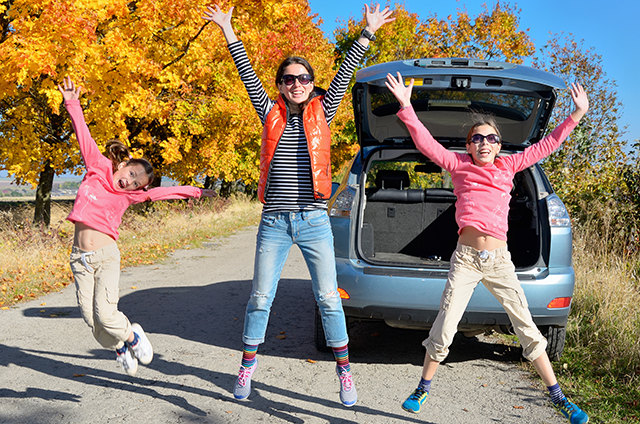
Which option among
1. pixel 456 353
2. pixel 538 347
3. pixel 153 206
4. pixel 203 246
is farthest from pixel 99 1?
pixel 153 206

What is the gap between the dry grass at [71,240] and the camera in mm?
6770

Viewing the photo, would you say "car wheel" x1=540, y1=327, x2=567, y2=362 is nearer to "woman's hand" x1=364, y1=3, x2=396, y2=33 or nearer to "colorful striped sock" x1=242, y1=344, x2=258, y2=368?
"colorful striped sock" x1=242, y1=344, x2=258, y2=368

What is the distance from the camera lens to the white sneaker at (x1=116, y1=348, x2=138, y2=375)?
341cm

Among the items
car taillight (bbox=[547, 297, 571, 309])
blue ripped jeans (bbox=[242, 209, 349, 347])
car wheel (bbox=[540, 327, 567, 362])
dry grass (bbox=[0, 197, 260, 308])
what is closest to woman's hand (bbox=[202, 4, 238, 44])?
blue ripped jeans (bbox=[242, 209, 349, 347])

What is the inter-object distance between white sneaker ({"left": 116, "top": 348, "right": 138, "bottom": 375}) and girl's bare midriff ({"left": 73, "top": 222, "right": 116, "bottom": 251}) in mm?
714

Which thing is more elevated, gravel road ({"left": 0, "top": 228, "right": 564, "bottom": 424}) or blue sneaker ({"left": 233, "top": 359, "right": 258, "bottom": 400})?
blue sneaker ({"left": 233, "top": 359, "right": 258, "bottom": 400})

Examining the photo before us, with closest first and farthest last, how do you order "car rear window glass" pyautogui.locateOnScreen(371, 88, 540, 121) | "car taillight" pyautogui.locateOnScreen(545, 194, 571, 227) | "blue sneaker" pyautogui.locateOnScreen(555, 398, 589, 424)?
"blue sneaker" pyautogui.locateOnScreen(555, 398, 589, 424), "car taillight" pyautogui.locateOnScreen(545, 194, 571, 227), "car rear window glass" pyautogui.locateOnScreen(371, 88, 540, 121)

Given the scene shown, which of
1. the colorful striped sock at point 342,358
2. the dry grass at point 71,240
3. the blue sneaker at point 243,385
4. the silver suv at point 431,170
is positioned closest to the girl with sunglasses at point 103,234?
the blue sneaker at point 243,385

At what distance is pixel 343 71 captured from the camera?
10.4 feet

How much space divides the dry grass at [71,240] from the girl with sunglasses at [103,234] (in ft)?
10.6

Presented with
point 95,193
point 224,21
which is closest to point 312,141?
point 224,21

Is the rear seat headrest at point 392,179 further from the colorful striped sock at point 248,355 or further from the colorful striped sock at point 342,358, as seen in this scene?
the colorful striped sock at point 248,355

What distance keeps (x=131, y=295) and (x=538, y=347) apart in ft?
15.9

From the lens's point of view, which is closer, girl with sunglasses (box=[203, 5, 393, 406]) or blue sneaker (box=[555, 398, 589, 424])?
blue sneaker (box=[555, 398, 589, 424])
